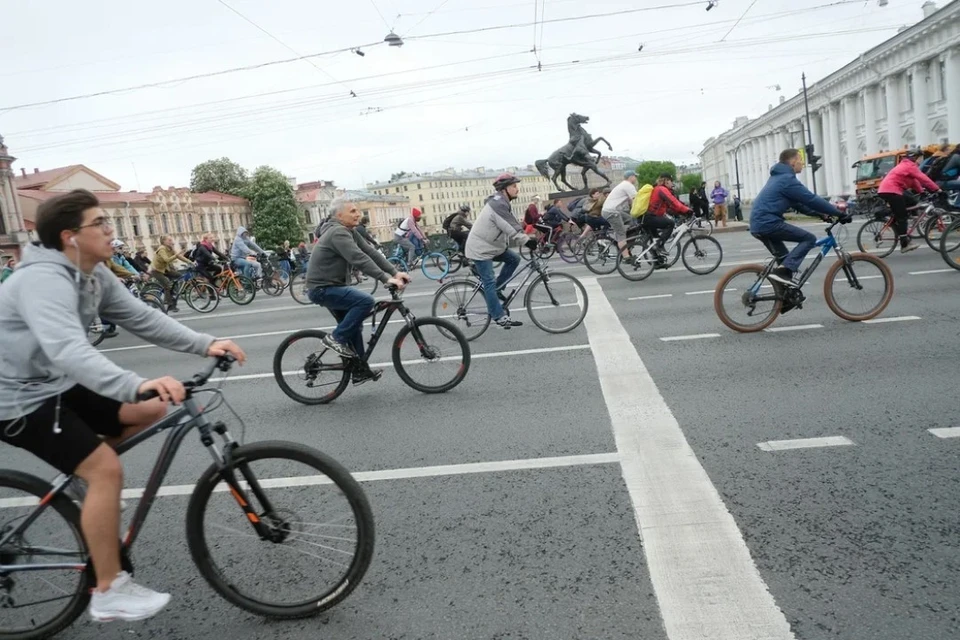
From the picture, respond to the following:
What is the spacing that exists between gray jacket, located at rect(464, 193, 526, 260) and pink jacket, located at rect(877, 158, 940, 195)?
23.7 feet

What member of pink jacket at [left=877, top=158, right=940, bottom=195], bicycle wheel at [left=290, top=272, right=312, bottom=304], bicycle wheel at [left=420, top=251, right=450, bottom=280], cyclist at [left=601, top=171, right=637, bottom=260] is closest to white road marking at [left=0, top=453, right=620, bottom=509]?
pink jacket at [left=877, top=158, right=940, bottom=195]

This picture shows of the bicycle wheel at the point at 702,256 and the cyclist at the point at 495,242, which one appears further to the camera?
the bicycle wheel at the point at 702,256

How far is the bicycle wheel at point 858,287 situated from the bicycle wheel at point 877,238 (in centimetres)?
588

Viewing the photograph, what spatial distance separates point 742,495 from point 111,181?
9636cm

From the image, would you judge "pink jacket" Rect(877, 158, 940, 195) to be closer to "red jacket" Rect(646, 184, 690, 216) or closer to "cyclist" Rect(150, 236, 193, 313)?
"red jacket" Rect(646, 184, 690, 216)

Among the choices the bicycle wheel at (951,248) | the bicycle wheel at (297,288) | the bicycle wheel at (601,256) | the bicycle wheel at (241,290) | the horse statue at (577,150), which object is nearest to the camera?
the bicycle wheel at (951,248)

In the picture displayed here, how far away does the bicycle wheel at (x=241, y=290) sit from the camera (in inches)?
744

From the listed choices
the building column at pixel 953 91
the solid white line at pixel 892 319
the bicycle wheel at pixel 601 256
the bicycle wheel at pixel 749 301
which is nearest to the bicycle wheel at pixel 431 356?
the bicycle wheel at pixel 749 301

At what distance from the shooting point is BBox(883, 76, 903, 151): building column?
5328 cm

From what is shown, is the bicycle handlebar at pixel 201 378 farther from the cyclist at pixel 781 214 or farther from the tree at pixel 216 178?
the tree at pixel 216 178

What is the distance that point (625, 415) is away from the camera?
563 cm

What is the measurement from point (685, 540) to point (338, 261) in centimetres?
443

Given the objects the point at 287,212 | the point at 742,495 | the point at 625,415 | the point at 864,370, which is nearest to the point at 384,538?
the point at 742,495

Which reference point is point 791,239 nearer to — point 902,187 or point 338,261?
point 338,261
